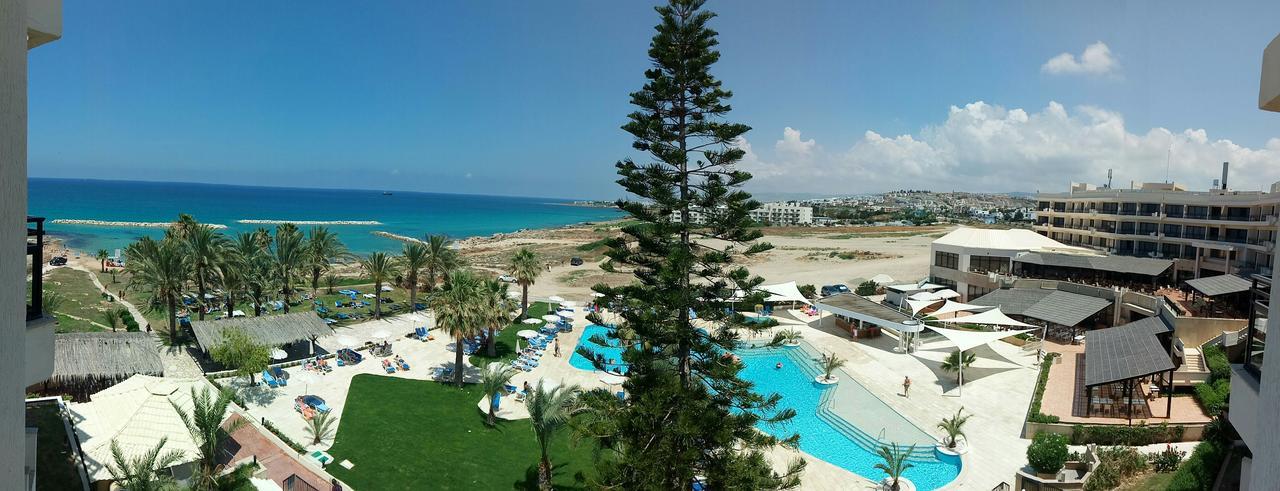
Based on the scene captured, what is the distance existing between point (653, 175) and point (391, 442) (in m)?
10.3

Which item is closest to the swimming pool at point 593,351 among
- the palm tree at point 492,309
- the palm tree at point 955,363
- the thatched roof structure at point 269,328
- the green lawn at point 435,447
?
the palm tree at point 492,309

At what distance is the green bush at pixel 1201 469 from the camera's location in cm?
977

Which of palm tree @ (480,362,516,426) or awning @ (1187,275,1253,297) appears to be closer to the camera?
palm tree @ (480,362,516,426)

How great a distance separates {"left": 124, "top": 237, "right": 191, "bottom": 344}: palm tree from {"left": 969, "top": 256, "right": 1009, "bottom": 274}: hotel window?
125 ft

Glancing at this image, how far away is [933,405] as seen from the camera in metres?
18.2

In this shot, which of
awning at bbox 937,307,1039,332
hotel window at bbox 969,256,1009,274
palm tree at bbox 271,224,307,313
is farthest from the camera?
hotel window at bbox 969,256,1009,274

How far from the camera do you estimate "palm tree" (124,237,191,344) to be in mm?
21234

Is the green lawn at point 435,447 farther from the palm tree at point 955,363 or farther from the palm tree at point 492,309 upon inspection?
the palm tree at point 955,363

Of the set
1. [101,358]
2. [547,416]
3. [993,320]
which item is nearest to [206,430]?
[547,416]

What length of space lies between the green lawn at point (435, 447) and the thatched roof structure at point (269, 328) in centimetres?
451

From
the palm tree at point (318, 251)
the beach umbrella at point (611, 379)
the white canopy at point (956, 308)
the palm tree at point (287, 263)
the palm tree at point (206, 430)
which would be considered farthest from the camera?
the palm tree at point (318, 251)

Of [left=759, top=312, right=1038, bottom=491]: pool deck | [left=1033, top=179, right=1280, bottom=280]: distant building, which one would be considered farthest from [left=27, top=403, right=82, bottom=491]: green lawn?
[left=1033, top=179, right=1280, bottom=280]: distant building

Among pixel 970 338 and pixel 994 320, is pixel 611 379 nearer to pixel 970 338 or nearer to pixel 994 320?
pixel 970 338

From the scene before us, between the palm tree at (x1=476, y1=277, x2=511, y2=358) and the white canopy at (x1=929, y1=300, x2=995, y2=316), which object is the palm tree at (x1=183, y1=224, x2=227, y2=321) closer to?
the palm tree at (x1=476, y1=277, x2=511, y2=358)
